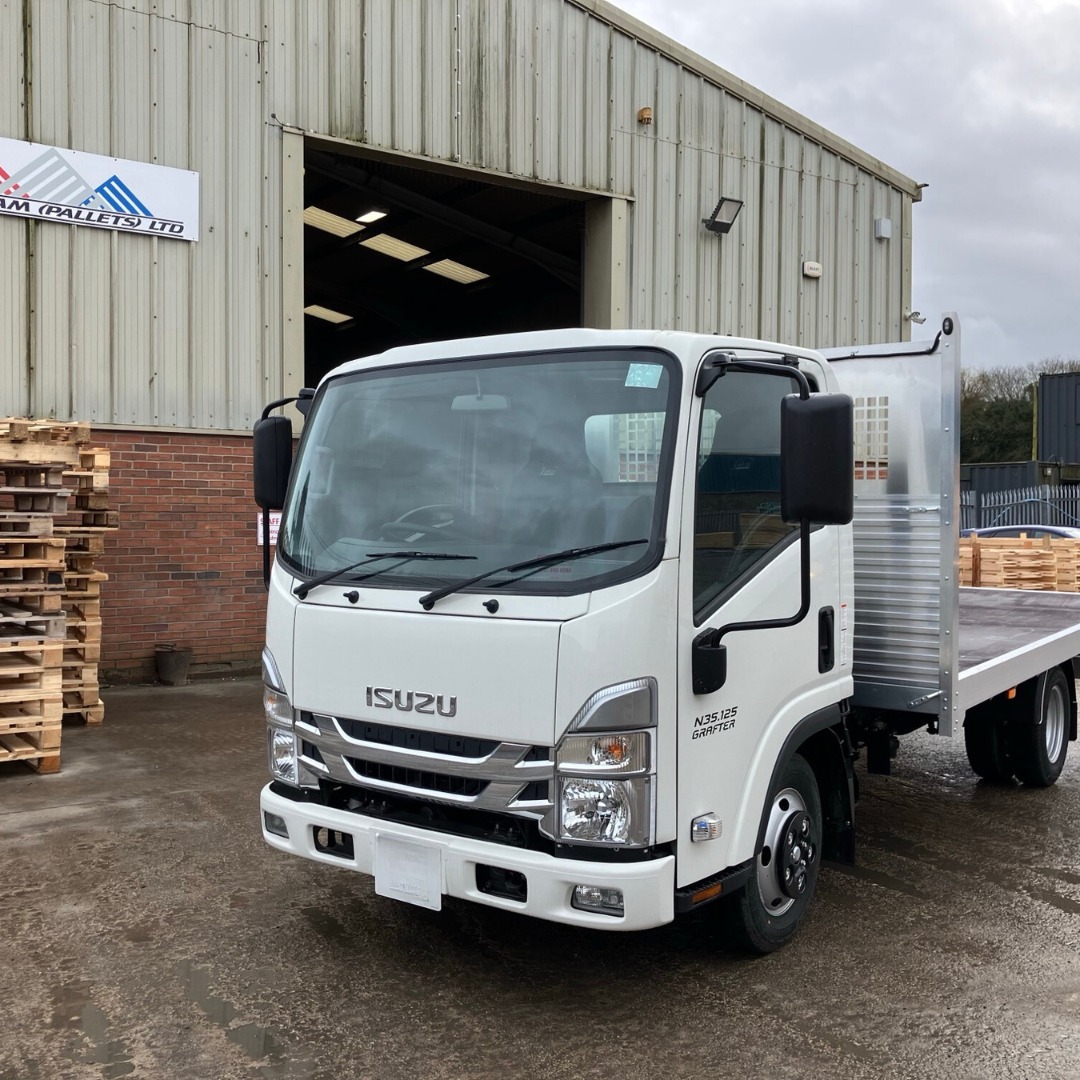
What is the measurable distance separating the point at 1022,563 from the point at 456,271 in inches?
447

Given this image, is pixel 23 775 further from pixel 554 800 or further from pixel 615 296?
pixel 615 296

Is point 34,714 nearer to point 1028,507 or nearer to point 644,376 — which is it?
point 644,376

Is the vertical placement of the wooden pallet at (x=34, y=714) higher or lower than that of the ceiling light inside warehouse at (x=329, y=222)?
lower

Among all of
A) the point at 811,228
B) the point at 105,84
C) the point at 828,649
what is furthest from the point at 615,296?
the point at 828,649

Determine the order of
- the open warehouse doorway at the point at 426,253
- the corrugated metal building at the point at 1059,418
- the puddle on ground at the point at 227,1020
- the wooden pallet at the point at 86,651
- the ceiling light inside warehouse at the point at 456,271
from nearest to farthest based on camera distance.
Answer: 1. the puddle on ground at the point at 227,1020
2. the wooden pallet at the point at 86,651
3. the open warehouse doorway at the point at 426,253
4. the ceiling light inside warehouse at the point at 456,271
5. the corrugated metal building at the point at 1059,418

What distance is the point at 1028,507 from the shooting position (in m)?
27.1

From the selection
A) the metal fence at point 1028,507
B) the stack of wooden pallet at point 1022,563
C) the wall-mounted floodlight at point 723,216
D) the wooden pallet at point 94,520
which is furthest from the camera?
the metal fence at point 1028,507

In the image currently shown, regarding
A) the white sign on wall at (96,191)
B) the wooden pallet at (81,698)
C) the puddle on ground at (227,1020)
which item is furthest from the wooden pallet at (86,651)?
the puddle on ground at (227,1020)

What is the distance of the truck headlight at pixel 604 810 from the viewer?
3.66 m

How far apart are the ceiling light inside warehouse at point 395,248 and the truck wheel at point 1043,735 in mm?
13996

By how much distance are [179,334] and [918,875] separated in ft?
27.2

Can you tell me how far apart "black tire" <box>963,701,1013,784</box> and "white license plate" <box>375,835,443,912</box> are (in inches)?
169

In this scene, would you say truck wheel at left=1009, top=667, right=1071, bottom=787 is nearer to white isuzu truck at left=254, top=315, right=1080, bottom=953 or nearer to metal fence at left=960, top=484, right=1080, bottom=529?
white isuzu truck at left=254, top=315, right=1080, bottom=953

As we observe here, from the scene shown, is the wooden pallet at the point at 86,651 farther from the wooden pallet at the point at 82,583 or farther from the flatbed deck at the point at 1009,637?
the flatbed deck at the point at 1009,637
